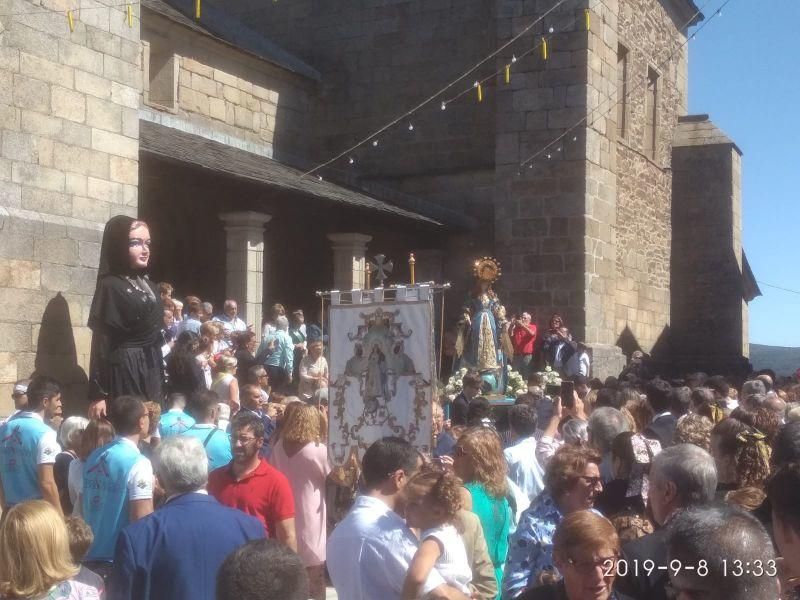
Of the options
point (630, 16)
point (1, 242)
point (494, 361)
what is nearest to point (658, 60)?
point (630, 16)

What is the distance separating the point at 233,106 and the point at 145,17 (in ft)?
8.58

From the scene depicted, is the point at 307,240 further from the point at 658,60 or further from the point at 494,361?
the point at 658,60

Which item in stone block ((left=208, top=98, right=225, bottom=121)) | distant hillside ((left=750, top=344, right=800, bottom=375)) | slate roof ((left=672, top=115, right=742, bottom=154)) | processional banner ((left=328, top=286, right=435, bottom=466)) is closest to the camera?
processional banner ((left=328, top=286, right=435, bottom=466))

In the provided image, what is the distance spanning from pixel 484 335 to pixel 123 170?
5.31m

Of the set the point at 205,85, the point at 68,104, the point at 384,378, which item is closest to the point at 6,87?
the point at 68,104

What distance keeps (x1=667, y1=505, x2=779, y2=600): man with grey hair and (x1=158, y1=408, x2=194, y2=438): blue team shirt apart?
4.17 m

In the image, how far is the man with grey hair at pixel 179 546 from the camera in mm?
3508

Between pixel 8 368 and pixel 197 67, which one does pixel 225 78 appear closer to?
pixel 197 67

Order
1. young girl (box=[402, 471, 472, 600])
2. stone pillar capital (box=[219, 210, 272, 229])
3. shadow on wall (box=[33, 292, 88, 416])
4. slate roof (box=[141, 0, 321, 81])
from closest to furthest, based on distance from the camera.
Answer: young girl (box=[402, 471, 472, 600]), shadow on wall (box=[33, 292, 88, 416]), stone pillar capital (box=[219, 210, 272, 229]), slate roof (box=[141, 0, 321, 81])

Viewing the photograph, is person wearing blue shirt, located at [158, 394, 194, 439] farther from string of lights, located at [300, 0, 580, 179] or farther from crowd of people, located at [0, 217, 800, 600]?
string of lights, located at [300, 0, 580, 179]

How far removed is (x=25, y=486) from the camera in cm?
571

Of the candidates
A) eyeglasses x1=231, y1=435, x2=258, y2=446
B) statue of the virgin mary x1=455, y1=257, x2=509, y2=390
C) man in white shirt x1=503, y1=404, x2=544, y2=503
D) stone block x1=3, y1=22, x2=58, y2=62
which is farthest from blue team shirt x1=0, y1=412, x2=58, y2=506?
statue of the virgin mary x1=455, y1=257, x2=509, y2=390

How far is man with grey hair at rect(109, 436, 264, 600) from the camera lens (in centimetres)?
351

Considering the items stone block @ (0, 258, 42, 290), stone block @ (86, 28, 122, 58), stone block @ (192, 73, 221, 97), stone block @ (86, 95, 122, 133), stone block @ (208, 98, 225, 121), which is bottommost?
stone block @ (0, 258, 42, 290)
